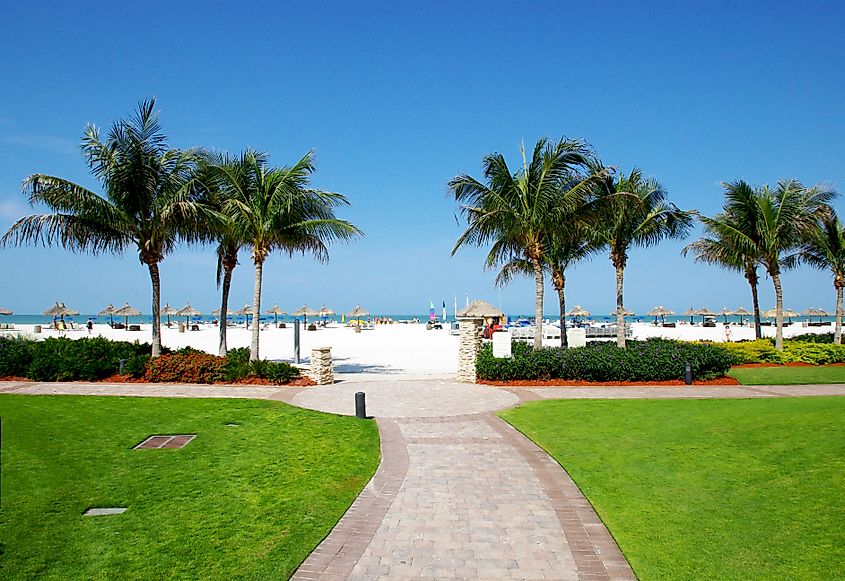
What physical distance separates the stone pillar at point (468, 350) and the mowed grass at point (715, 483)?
5.74m

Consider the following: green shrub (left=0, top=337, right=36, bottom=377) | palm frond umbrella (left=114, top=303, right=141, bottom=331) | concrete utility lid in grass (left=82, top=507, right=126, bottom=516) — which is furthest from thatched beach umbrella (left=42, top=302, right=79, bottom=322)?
concrete utility lid in grass (left=82, top=507, right=126, bottom=516)

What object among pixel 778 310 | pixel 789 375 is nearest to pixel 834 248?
pixel 778 310

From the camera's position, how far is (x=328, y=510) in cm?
654

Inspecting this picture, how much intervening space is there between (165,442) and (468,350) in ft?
34.7

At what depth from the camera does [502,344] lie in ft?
59.8

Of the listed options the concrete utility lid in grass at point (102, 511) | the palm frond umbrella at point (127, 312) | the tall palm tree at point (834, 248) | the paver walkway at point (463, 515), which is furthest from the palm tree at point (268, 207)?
the palm frond umbrella at point (127, 312)

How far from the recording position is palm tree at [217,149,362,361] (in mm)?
17906

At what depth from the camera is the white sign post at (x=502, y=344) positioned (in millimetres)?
18125

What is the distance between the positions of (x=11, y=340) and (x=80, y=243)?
5235 millimetres

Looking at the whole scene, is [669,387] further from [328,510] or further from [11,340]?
[11,340]

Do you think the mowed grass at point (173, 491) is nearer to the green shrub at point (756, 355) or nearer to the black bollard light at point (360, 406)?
the black bollard light at point (360, 406)

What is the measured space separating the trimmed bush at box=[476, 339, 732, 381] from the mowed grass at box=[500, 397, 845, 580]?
5.28m

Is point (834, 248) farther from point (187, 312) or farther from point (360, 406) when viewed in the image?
point (187, 312)

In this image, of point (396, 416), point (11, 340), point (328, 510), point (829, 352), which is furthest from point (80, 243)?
point (829, 352)
